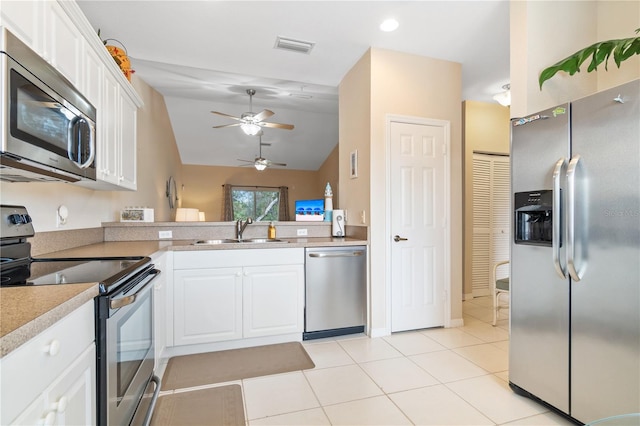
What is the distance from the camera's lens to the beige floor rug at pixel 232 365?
7.30 ft

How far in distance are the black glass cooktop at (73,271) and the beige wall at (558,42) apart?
2565mm

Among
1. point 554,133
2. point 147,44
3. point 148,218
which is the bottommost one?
point 148,218

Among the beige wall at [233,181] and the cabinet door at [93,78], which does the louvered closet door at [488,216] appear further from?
the beige wall at [233,181]

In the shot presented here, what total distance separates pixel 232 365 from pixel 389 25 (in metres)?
3.09

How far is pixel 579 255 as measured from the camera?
→ 1627 mm

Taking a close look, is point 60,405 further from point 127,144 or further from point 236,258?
point 127,144

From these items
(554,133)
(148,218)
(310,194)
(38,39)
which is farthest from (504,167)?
(310,194)

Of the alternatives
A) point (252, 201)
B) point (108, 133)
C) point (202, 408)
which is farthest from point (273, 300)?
→ point (252, 201)

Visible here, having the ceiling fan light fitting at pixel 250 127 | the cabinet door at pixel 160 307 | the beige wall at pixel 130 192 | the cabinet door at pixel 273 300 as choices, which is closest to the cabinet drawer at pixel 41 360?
the cabinet door at pixel 160 307

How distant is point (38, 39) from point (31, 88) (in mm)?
428

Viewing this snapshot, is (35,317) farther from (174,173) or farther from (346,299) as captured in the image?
(174,173)

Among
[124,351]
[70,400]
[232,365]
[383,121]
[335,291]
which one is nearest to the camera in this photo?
[70,400]

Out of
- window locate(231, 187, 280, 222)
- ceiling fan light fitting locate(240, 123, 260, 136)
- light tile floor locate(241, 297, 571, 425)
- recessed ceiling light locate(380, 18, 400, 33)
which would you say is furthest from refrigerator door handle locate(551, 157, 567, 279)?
window locate(231, 187, 280, 222)

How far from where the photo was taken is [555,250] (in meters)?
1.69
